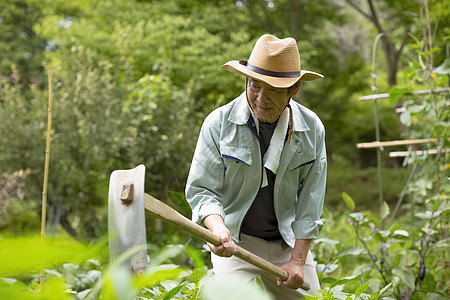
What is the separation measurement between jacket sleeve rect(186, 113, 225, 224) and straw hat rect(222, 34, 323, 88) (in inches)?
10.8

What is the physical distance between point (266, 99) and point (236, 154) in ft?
0.88

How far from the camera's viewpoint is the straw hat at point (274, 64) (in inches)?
87.4

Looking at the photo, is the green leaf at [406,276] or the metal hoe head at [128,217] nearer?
the metal hoe head at [128,217]

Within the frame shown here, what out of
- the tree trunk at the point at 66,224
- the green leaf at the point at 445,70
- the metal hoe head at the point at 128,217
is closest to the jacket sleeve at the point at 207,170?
the metal hoe head at the point at 128,217

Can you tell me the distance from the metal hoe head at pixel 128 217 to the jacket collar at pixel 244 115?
1.04 metres

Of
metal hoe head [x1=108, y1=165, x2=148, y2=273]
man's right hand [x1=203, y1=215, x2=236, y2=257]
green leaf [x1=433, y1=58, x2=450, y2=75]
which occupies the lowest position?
man's right hand [x1=203, y1=215, x2=236, y2=257]

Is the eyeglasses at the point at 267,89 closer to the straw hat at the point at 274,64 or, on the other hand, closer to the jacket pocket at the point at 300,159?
the straw hat at the point at 274,64

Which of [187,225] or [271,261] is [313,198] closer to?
[271,261]

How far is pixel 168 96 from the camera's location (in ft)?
19.7

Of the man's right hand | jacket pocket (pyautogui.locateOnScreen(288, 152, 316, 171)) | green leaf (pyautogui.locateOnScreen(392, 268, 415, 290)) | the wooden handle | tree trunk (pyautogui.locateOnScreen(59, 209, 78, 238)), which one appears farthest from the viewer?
tree trunk (pyautogui.locateOnScreen(59, 209, 78, 238))

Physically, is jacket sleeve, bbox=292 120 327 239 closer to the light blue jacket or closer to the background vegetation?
the light blue jacket

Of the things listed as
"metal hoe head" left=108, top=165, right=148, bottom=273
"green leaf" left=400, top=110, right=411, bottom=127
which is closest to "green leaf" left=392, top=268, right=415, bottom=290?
"green leaf" left=400, top=110, right=411, bottom=127

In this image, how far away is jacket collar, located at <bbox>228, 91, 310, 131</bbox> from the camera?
2352 mm

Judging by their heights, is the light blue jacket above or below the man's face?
below
